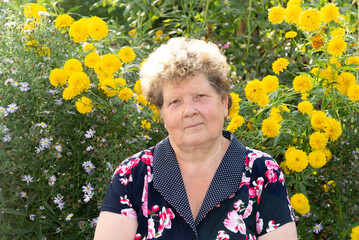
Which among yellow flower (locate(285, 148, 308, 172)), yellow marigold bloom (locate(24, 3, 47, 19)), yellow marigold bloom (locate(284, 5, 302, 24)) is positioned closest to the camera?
yellow flower (locate(285, 148, 308, 172))

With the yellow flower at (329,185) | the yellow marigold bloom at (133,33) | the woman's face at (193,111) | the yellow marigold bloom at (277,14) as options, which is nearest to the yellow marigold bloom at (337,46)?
the yellow marigold bloom at (277,14)

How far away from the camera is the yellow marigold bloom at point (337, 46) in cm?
263

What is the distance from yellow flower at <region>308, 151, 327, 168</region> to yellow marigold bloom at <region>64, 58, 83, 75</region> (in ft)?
3.97

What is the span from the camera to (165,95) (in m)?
2.04

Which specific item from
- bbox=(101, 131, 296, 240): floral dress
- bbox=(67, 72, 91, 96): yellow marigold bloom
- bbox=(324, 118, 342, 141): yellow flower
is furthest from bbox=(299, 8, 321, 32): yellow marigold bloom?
bbox=(67, 72, 91, 96): yellow marigold bloom

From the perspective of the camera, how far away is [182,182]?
6.85 ft

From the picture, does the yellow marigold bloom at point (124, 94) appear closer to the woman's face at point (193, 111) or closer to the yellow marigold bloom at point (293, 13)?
the woman's face at point (193, 111)

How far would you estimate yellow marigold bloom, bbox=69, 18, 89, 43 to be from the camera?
2.82 metres

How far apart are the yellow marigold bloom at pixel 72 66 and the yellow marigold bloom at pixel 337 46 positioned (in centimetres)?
124

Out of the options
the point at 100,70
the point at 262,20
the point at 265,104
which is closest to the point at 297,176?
the point at 265,104

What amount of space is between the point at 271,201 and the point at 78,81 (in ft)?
3.76

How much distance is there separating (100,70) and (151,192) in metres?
0.88

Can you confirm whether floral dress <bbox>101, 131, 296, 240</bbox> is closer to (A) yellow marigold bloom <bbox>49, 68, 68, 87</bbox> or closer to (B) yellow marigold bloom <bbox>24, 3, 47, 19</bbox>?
(A) yellow marigold bloom <bbox>49, 68, 68, 87</bbox>

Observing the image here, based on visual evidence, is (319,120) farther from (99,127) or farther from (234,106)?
(99,127)
